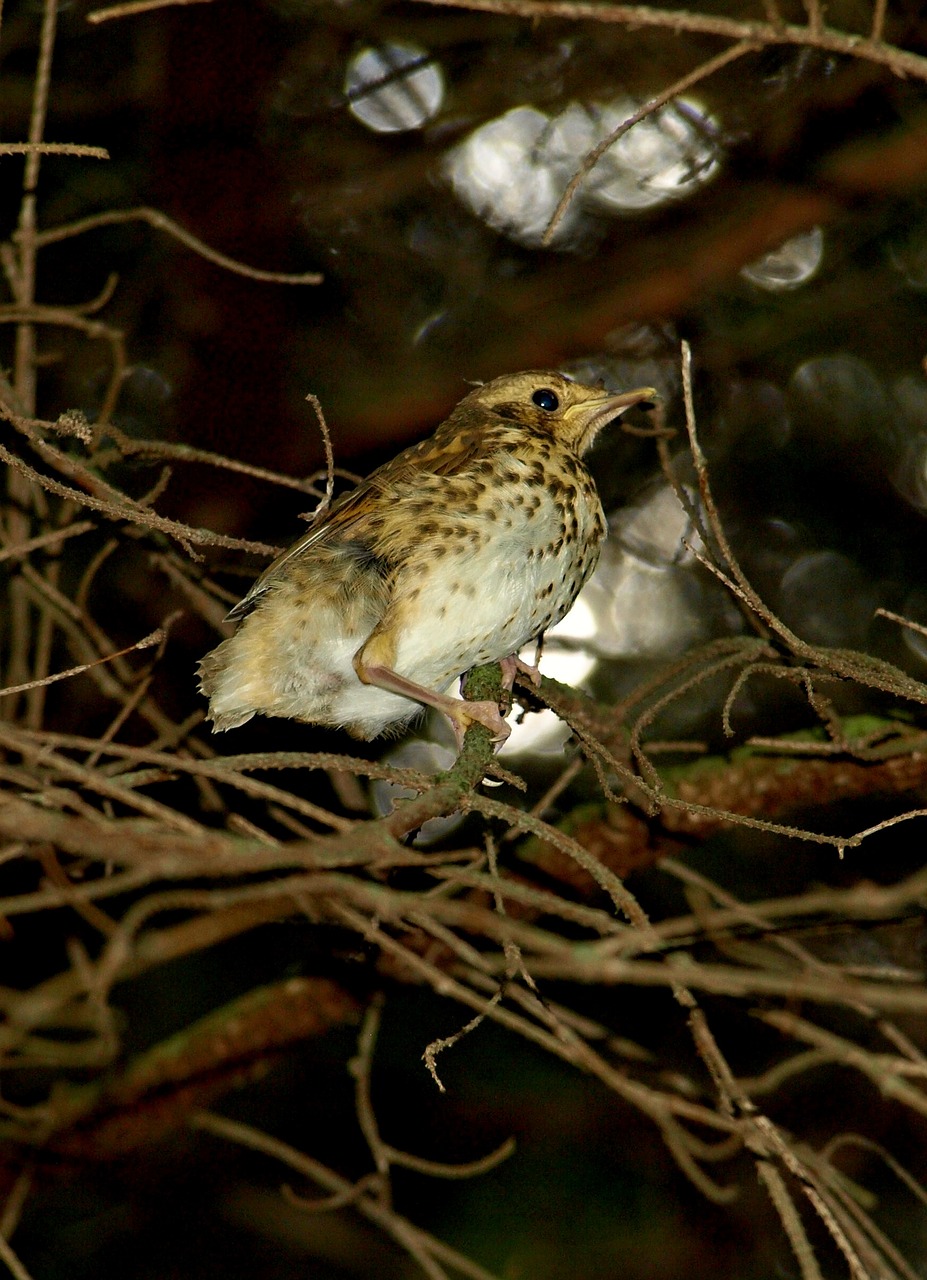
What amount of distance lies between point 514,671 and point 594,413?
2.80 ft

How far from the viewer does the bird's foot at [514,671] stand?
11.6 feet

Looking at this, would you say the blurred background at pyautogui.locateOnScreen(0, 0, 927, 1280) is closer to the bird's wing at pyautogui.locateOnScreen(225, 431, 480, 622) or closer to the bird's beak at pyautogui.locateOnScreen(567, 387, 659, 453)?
the bird's beak at pyautogui.locateOnScreen(567, 387, 659, 453)

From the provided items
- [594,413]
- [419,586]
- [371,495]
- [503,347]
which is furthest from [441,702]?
[503,347]

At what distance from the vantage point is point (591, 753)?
8.76 feet

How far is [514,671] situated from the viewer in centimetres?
360

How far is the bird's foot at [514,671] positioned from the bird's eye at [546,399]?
2.67ft

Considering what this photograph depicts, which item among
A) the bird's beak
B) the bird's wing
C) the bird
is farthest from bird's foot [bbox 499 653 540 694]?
the bird's beak

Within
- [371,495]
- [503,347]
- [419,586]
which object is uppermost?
[371,495]

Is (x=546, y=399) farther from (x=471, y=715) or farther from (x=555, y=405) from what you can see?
(x=471, y=715)

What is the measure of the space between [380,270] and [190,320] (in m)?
1.01

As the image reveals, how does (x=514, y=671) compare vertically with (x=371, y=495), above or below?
below

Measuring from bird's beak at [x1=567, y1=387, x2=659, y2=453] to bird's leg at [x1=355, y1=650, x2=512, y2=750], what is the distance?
991 millimetres

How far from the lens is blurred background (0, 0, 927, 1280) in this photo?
5.04 m

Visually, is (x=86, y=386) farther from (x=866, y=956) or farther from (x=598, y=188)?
(x=866, y=956)
